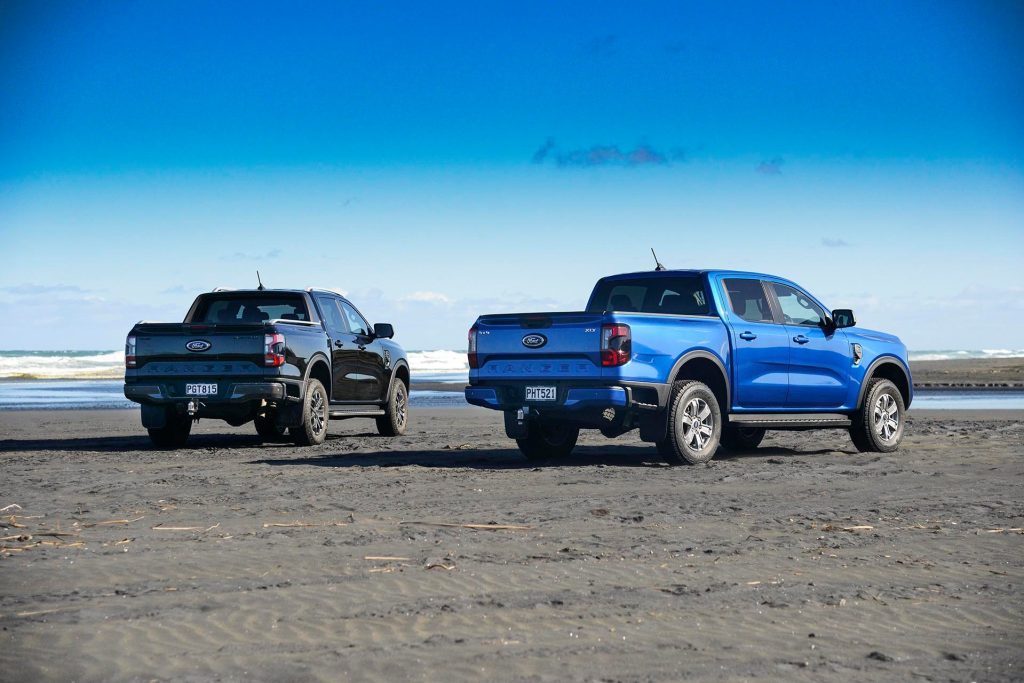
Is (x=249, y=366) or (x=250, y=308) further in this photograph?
(x=250, y=308)

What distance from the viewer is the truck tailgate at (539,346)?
452 inches

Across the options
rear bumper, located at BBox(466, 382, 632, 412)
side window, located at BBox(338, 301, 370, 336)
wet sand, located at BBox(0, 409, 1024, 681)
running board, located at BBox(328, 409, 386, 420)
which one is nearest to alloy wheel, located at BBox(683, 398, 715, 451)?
wet sand, located at BBox(0, 409, 1024, 681)

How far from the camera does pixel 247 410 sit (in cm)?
1409

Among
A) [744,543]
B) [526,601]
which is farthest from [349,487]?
[526,601]

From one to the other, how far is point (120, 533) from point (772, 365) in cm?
747

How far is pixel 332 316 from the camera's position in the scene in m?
15.9

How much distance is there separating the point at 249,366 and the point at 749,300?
5.70m

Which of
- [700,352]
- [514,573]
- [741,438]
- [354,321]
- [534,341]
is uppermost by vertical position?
[354,321]

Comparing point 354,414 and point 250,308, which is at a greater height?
point 250,308

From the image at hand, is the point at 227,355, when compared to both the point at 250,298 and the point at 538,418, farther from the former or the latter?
the point at 538,418

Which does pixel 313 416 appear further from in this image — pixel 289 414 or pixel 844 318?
pixel 844 318

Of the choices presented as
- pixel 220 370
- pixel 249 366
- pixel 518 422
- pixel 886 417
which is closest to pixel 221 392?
pixel 220 370

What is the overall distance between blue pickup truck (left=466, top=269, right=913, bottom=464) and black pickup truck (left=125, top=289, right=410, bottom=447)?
2795 mm

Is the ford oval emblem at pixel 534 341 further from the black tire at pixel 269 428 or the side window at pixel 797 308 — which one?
the black tire at pixel 269 428
